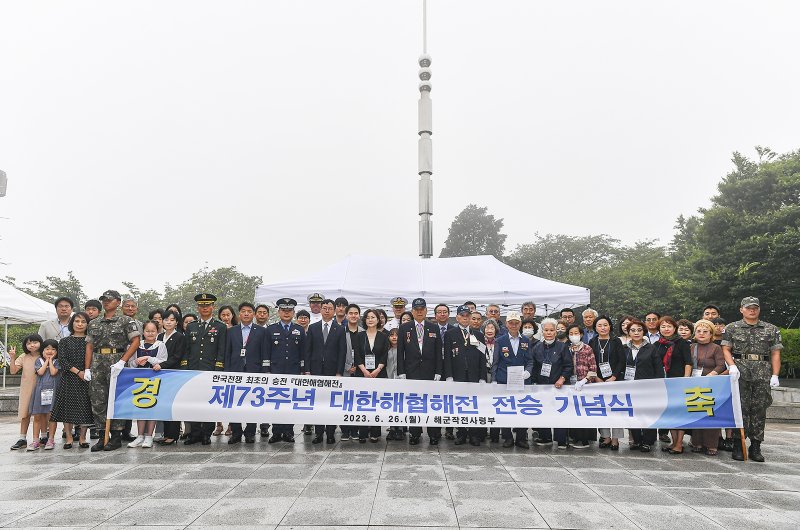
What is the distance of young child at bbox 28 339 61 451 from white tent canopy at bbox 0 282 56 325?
6.68 m

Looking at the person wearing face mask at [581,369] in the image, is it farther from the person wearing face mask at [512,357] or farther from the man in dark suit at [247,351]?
the man in dark suit at [247,351]

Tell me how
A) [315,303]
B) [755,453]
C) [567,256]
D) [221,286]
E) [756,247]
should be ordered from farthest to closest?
[567,256], [221,286], [756,247], [315,303], [755,453]

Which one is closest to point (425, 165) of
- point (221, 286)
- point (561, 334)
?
point (561, 334)

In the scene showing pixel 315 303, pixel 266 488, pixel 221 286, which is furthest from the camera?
pixel 221 286

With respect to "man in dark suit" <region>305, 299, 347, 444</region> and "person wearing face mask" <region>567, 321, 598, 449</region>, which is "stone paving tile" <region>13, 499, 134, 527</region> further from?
"person wearing face mask" <region>567, 321, 598, 449</region>

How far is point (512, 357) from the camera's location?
238 inches

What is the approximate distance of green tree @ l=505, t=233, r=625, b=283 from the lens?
1789 inches

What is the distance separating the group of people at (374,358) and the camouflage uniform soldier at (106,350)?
1 centimetres

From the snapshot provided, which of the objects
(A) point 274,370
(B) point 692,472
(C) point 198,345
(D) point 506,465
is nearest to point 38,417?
(C) point 198,345

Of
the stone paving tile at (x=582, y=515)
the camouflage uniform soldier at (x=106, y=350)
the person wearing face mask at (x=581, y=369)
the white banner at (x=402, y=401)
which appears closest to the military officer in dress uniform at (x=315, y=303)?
the white banner at (x=402, y=401)

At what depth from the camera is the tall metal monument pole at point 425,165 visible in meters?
15.6

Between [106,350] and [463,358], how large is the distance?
4.33m

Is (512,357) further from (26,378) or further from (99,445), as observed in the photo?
(26,378)

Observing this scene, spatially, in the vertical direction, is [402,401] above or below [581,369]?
below
